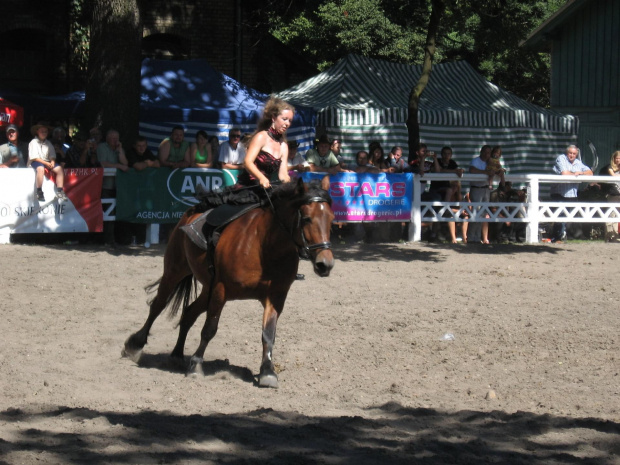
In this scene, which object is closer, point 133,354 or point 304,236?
point 304,236

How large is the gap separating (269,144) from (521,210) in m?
11.0

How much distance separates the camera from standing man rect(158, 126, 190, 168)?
Result: 1612 centimetres

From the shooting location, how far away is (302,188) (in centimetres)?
726

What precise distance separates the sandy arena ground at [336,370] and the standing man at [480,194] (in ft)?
9.65

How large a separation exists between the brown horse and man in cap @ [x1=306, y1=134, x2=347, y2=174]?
8.73m

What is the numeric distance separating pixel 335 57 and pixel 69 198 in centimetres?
2539

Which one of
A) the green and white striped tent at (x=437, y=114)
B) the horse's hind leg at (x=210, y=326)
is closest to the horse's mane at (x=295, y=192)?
the horse's hind leg at (x=210, y=326)

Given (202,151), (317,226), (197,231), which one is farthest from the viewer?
(202,151)

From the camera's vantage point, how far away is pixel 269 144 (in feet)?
26.2

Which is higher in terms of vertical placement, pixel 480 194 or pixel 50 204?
pixel 480 194

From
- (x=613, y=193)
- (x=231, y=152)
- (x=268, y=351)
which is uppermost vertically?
(x=231, y=152)

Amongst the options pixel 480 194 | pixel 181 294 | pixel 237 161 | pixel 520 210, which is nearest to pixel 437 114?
pixel 480 194

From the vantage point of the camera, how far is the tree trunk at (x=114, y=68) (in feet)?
55.9

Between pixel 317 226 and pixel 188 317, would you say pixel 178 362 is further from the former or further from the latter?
pixel 317 226
